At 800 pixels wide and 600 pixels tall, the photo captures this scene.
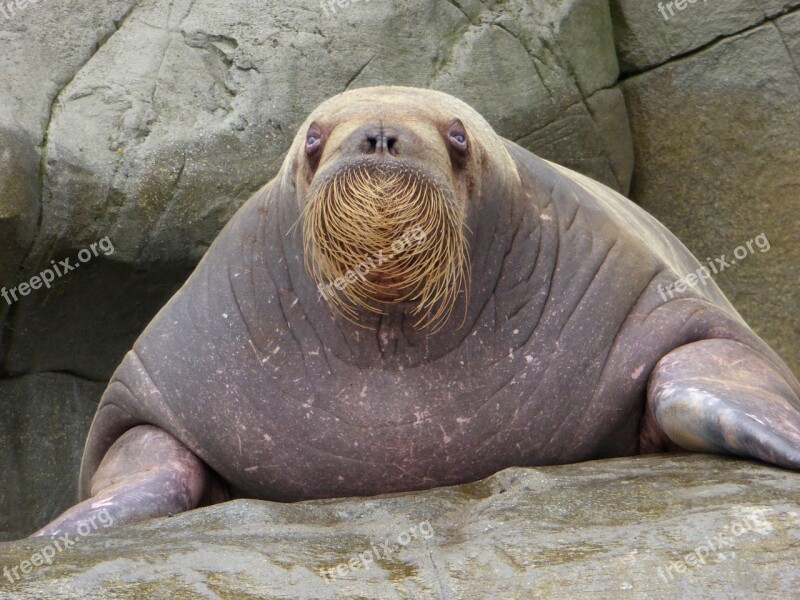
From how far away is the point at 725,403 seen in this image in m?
4.78

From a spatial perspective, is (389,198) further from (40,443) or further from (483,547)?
(40,443)

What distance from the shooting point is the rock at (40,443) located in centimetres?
739

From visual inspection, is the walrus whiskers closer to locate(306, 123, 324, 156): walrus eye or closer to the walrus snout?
the walrus snout

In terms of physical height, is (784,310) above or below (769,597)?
below

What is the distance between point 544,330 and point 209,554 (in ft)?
6.79

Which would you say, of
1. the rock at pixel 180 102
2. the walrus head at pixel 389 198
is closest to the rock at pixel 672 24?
the rock at pixel 180 102

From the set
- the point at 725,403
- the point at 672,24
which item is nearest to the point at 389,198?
the point at 725,403

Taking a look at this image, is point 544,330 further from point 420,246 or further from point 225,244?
point 225,244

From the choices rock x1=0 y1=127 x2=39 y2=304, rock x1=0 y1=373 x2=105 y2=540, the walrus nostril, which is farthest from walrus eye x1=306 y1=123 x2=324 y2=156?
rock x1=0 y1=373 x2=105 y2=540

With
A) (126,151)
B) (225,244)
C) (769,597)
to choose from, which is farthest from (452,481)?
(126,151)

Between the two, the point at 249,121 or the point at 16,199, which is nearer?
the point at 16,199

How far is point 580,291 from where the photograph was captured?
552 cm

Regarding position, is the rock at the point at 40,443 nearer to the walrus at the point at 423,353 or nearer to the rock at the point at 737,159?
the walrus at the point at 423,353

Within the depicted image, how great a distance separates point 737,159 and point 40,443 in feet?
14.5
